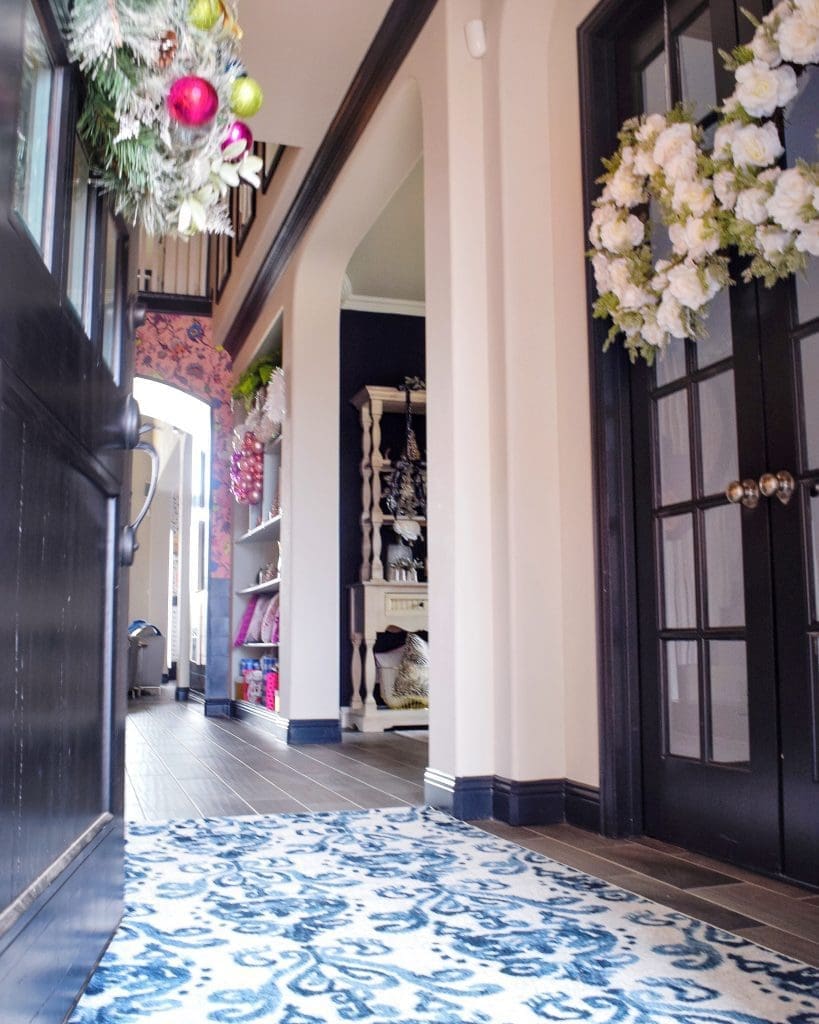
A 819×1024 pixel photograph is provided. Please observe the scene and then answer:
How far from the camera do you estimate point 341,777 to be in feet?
12.3

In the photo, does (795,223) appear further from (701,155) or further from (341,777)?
(341,777)

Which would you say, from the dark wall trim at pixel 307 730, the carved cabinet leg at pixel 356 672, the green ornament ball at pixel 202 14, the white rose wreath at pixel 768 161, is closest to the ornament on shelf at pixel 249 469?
the carved cabinet leg at pixel 356 672

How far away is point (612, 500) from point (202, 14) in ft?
5.72

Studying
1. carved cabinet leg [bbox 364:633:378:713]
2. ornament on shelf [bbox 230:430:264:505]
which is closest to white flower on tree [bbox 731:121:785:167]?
carved cabinet leg [bbox 364:633:378:713]

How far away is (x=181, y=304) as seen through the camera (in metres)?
7.66

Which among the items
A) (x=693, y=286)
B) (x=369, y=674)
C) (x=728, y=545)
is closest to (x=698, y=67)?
(x=693, y=286)

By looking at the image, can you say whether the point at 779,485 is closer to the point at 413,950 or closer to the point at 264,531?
the point at 413,950

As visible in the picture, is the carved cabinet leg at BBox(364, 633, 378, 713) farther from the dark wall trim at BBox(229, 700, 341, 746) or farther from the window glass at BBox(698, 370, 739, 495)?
the window glass at BBox(698, 370, 739, 495)

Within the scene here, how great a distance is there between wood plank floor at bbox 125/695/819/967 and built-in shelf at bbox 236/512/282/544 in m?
1.25

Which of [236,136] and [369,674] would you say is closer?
[236,136]

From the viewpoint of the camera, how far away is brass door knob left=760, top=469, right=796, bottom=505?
2.09 meters

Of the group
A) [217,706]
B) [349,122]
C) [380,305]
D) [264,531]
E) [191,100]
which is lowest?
[217,706]

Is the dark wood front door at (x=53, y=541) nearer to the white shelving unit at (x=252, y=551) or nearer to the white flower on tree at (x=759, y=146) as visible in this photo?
the white flower on tree at (x=759, y=146)

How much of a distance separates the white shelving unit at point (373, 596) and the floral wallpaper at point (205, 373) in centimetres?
162
